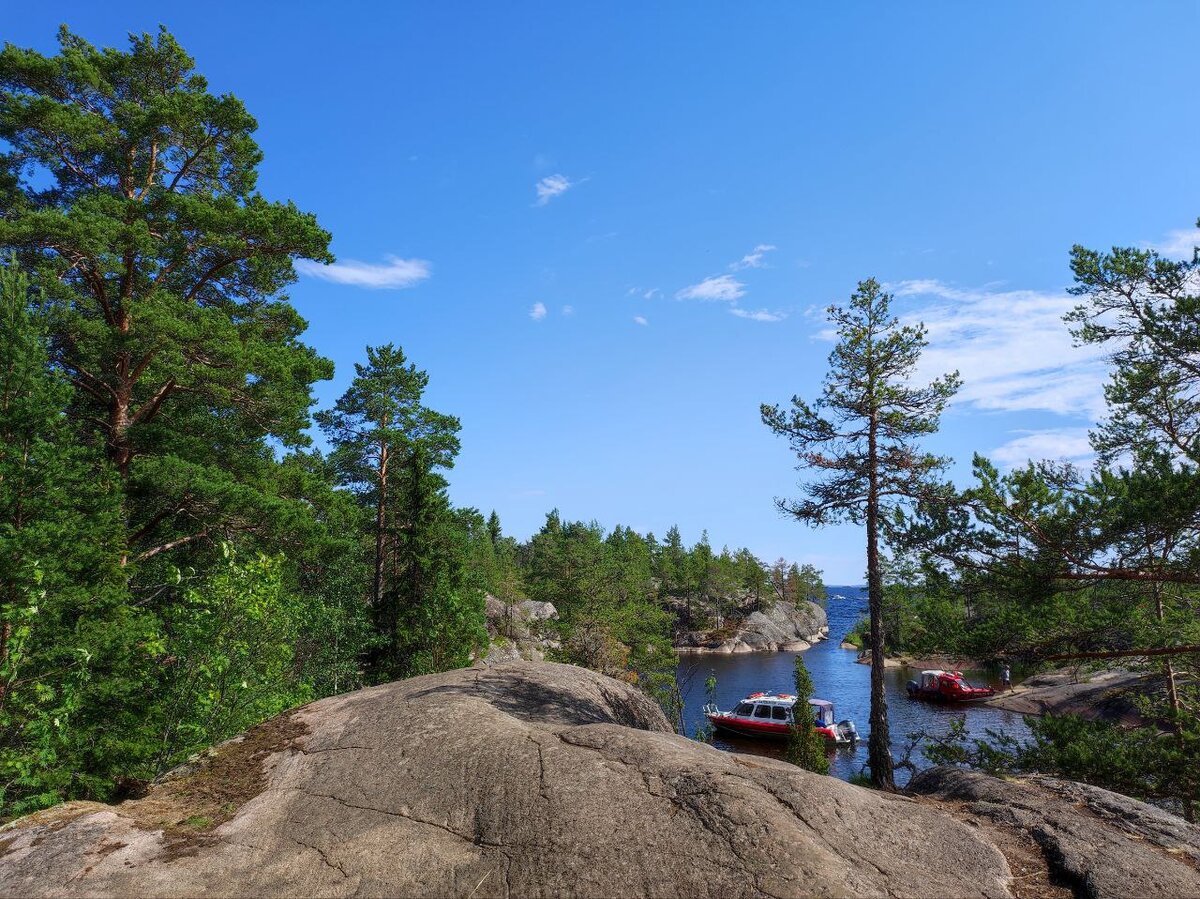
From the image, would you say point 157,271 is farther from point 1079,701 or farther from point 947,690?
point 947,690

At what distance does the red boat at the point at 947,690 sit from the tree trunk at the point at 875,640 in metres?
32.1

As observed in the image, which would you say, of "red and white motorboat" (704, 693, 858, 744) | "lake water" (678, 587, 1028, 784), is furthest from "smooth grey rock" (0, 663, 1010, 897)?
"red and white motorboat" (704, 693, 858, 744)

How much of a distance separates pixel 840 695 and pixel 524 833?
160 feet

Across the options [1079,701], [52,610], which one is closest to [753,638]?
[1079,701]

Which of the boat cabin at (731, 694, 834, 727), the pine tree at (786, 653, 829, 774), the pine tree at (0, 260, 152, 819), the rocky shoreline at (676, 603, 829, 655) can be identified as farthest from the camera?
the rocky shoreline at (676, 603, 829, 655)

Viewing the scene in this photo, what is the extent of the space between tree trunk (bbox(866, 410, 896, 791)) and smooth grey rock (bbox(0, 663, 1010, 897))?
1017cm

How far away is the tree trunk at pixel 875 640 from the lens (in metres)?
16.7

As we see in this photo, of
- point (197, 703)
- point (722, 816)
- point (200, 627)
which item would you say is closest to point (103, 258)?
point (200, 627)

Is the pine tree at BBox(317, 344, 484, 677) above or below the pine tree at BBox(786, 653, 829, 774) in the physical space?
above

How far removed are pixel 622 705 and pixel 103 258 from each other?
14556 mm

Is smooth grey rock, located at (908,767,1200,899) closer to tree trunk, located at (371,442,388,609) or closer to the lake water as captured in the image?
the lake water

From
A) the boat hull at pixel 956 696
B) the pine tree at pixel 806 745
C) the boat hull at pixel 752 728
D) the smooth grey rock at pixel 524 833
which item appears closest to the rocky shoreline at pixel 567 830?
the smooth grey rock at pixel 524 833

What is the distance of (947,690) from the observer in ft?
146

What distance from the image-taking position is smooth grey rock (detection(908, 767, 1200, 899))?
240 inches
